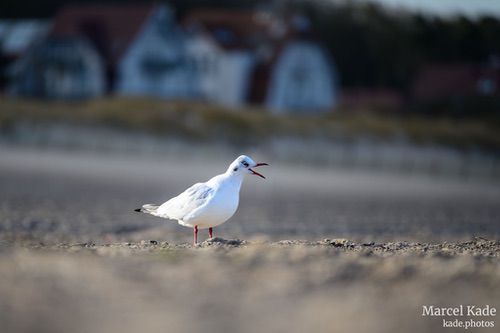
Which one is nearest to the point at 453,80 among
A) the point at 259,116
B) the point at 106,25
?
the point at 259,116

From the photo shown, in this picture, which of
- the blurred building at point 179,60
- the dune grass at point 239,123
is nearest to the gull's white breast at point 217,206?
the dune grass at point 239,123

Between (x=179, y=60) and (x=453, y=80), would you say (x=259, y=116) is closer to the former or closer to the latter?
(x=453, y=80)

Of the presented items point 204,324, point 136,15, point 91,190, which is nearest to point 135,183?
point 91,190

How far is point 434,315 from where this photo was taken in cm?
566

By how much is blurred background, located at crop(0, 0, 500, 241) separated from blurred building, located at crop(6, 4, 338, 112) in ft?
0.32

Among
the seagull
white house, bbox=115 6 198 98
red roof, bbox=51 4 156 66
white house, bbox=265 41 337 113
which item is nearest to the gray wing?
the seagull

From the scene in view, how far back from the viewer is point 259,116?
43.3m

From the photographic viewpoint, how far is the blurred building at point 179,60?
171 ft

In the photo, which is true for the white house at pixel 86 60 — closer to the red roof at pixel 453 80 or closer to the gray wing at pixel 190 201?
the red roof at pixel 453 80

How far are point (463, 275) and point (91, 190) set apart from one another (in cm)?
1864

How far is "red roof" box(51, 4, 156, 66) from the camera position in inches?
2077

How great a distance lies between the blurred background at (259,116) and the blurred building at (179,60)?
10 centimetres

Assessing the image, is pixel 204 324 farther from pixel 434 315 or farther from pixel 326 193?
pixel 326 193

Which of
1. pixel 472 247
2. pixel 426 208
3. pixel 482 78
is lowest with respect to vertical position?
pixel 472 247
